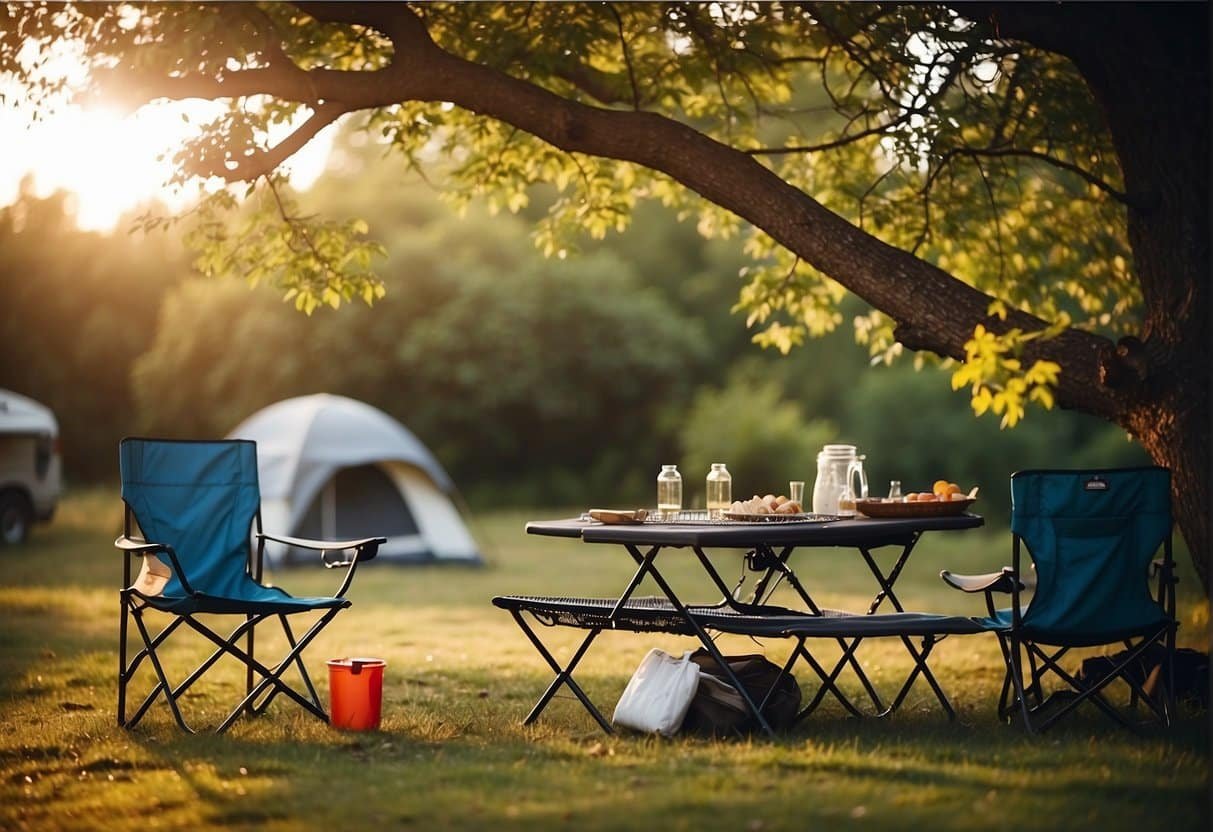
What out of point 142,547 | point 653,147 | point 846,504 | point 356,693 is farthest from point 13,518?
point 846,504

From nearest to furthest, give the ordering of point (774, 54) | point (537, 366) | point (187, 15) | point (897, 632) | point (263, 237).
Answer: point (897, 632) < point (187, 15) < point (263, 237) < point (774, 54) < point (537, 366)

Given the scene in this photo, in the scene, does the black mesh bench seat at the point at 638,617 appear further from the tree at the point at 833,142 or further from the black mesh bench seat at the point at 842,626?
the tree at the point at 833,142

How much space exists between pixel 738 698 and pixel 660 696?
0.24m

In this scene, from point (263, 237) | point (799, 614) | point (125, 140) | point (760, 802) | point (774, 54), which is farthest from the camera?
point (774, 54)

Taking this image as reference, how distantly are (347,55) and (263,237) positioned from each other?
884 millimetres

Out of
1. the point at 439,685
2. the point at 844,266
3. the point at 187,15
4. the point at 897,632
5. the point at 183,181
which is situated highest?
the point at 187,15

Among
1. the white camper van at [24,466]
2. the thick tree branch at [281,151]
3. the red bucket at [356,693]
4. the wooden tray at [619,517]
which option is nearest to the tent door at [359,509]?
the white camper van at [24,466]

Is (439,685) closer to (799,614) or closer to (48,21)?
(799,614)

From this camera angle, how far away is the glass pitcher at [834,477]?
464 centimetres

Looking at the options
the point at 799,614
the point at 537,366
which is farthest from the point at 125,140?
the point at 537,366

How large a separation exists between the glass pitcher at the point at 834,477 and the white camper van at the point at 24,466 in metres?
9.45

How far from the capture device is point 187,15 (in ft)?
16.2

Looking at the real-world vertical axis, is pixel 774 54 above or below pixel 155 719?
above

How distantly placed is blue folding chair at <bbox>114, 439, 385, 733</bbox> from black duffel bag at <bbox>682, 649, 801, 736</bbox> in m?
1.11
